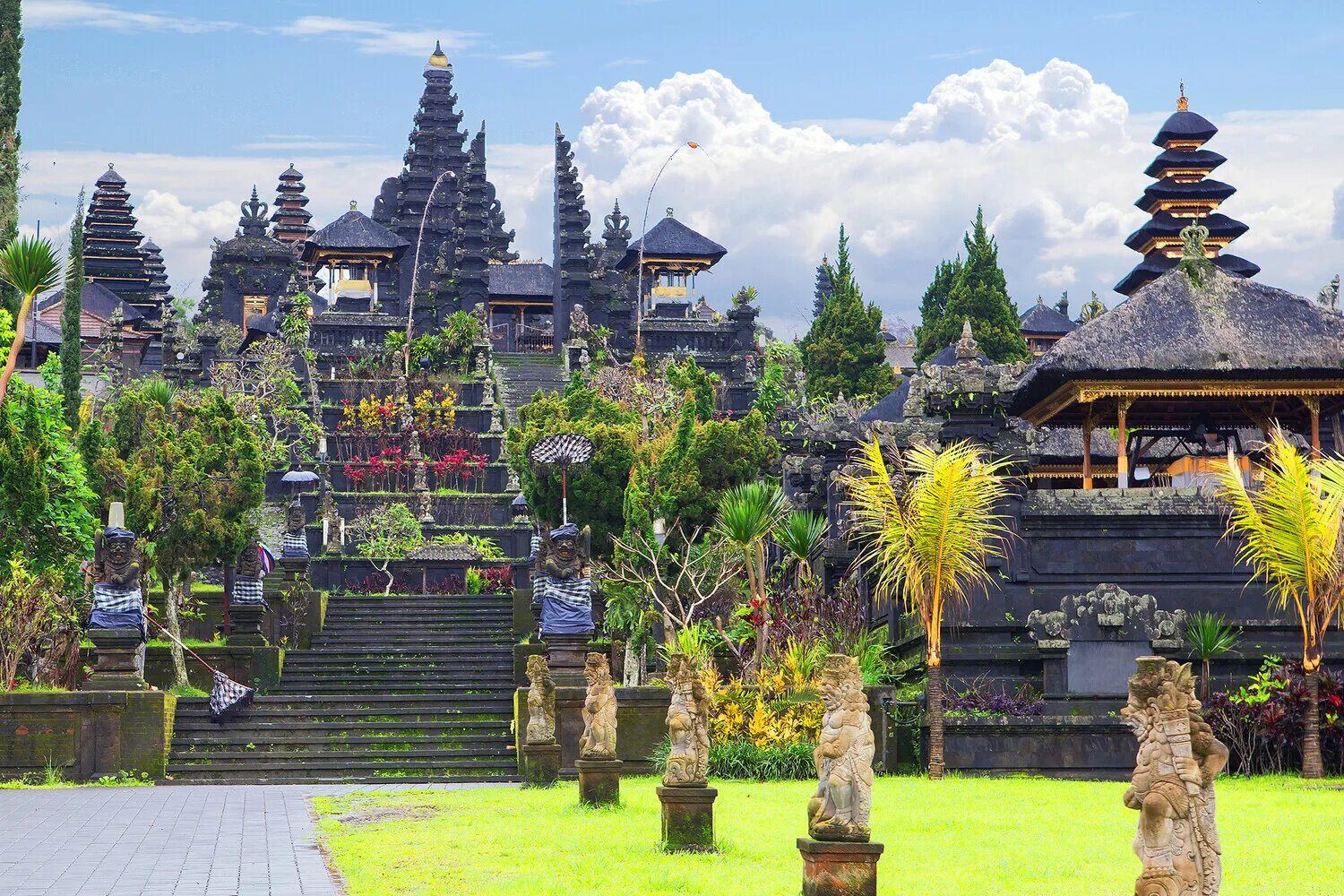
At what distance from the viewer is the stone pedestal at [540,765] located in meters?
20.2

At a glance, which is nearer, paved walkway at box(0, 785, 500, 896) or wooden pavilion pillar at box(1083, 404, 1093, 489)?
paved walkway at box(0, 785, 500, 896)

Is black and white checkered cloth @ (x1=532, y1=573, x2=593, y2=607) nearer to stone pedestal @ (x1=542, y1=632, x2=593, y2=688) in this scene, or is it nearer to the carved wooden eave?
stone pedestal @ (x1=542, y1=632, x2=593, y2=688)

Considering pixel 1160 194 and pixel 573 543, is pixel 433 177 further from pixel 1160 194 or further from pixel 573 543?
pixel 573 543

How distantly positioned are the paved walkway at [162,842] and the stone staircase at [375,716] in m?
1.65

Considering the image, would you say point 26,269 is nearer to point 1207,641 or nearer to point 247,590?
point 247,590

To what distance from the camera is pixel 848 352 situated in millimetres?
58250

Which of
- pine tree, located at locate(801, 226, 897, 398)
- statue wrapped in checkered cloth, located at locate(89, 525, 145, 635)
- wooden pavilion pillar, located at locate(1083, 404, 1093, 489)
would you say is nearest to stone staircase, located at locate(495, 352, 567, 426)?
pine tree, located at locate(801, 226, 897, 398)

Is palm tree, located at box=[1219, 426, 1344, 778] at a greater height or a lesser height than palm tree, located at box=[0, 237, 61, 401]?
lesser

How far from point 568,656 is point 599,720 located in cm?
562

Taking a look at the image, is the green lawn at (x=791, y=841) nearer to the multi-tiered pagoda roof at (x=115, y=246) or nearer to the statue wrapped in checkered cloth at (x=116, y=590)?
the statue wrapped in checkered cloth at (x=116, y=590)

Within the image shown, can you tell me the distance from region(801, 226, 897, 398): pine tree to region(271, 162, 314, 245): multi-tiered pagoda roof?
39.8 meters

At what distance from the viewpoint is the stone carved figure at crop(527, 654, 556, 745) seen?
19.8 metres

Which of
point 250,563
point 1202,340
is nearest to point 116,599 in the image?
point 250,563

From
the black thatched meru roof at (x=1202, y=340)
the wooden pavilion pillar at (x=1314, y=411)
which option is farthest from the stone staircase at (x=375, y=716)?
the wooden pavilion pillar at (x=1314, y=411)
